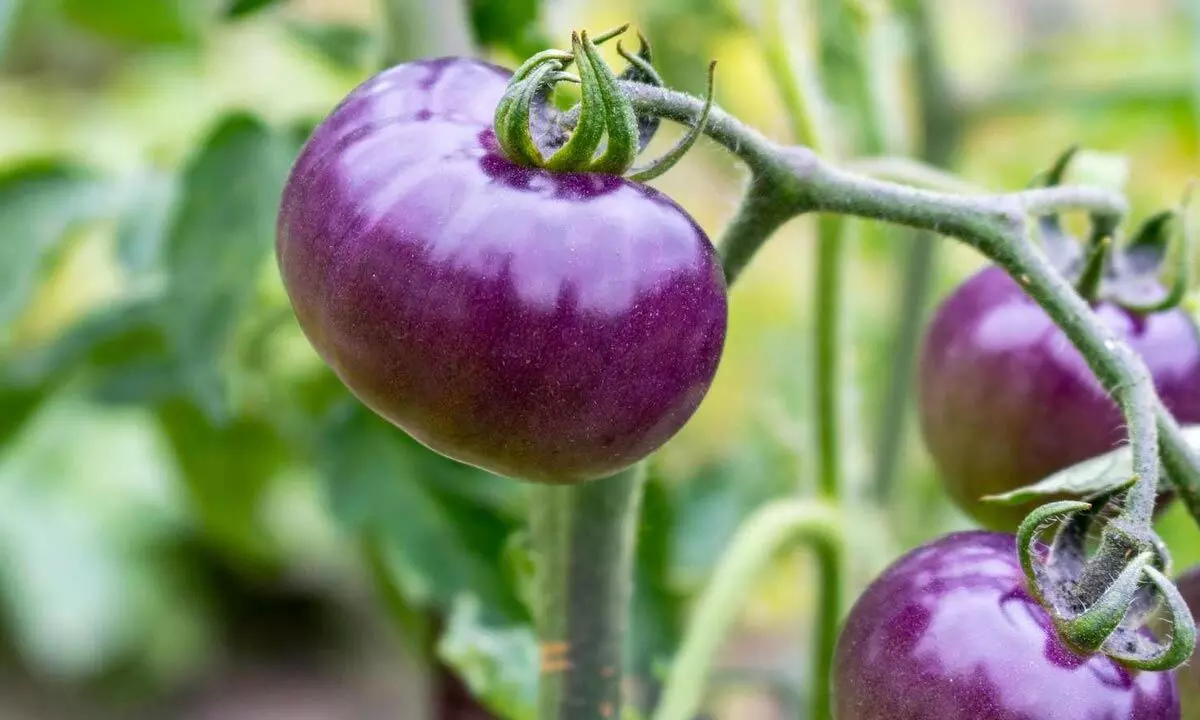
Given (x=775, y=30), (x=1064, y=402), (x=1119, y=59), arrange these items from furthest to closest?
(x=1119, y=59)
(x=775, y=30)
(x=1064, y=402)

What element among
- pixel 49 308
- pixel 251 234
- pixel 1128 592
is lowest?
pixel 1128 592

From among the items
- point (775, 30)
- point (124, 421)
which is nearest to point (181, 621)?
point (124, 421)

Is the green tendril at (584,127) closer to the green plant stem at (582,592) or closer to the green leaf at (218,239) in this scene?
the green plant stem at (582,592)

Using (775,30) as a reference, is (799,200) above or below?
below

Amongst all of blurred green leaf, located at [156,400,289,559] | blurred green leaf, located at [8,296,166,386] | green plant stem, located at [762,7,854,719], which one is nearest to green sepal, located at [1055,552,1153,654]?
green plant stem, located at [762,7,854,719]

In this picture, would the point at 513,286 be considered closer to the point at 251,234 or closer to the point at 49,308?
the point at 251,234

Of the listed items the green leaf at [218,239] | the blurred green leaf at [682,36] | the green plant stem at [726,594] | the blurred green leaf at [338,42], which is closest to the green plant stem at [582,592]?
the green plant stem at [726,594]
